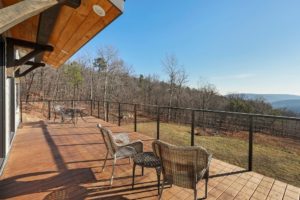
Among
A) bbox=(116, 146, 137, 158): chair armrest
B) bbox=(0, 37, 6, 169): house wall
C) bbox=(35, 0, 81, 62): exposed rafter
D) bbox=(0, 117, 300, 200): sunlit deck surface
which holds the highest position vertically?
bbox=(35, 0, 81, 62): exposed rafter

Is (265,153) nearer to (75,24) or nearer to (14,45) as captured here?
(75,24)

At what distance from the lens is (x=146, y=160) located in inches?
101

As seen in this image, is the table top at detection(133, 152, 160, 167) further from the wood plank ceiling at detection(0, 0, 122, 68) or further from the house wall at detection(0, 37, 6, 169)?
the house wall at detection(0, 37, 6, 169)

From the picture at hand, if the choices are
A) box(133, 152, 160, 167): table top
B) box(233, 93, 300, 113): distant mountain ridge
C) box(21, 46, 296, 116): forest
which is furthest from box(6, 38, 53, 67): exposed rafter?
box(233, 93, 300, 113): distant mountain ridge

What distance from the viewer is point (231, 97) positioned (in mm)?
25812

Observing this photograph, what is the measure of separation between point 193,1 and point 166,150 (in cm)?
944

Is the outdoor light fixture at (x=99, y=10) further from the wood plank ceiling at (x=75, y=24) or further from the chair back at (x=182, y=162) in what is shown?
the chair back at (x=182, y=162)

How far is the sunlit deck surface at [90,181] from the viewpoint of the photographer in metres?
2.45

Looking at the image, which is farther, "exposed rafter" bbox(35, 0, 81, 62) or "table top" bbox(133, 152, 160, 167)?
"table top" bbox(133, 152, 160, 167)

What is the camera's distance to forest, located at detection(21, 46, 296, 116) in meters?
18.1

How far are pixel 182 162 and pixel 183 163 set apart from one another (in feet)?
0.05

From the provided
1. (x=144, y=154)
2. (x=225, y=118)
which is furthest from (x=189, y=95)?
(x=144, y=154)

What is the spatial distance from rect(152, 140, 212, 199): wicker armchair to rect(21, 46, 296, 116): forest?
15.6 meters

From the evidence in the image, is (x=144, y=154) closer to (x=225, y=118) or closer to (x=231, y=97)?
(x=225, y=118)
